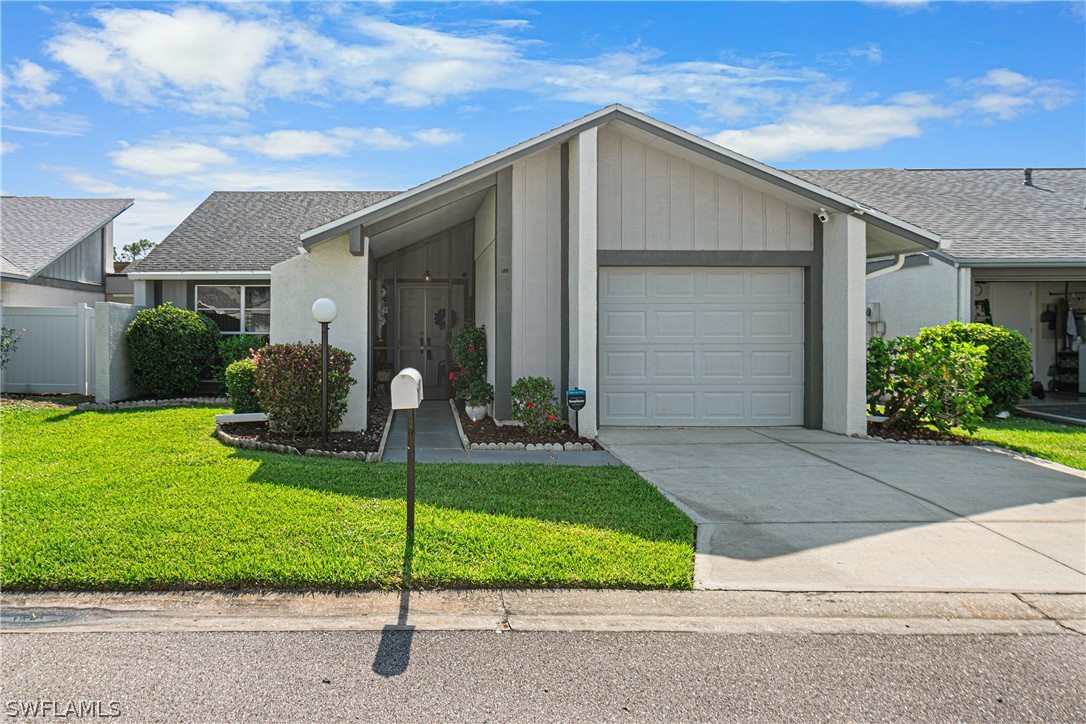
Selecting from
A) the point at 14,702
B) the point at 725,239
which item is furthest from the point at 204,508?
the point at 725,239

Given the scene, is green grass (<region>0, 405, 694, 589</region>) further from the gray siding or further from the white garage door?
the gray siding

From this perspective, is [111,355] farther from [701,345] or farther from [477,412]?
[701,345]

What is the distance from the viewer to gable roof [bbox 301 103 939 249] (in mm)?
9555

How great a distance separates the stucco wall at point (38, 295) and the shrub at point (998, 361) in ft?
58.3

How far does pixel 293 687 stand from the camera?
3.24m

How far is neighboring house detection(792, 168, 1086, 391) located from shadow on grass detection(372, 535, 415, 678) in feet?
35.6

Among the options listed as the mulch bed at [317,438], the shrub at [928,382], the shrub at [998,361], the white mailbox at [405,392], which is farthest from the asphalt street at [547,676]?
the shrub at [998,361]

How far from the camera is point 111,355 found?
12.5 meters

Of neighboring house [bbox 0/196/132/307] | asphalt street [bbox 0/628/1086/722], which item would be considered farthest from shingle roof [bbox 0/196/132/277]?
asphalt street [bbox 0/628/1086/722]

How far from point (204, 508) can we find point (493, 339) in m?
6.14

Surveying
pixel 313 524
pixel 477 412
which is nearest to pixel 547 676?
pixel 313 524

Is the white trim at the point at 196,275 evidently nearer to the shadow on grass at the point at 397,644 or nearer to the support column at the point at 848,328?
the support column at the point at 848,328

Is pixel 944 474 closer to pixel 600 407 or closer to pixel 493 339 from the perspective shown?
pixel 600 407

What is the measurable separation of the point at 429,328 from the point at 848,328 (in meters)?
8.11
